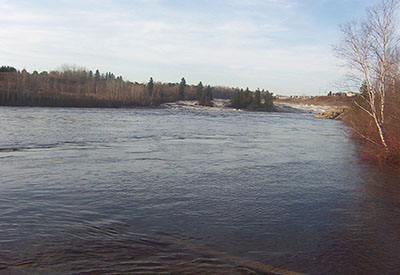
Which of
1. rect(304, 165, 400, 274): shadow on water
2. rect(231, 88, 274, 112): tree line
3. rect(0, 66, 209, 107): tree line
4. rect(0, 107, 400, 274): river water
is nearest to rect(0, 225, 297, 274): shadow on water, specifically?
rect(0, 107, 400, 274): river water

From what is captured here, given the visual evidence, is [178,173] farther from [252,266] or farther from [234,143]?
[234,143]

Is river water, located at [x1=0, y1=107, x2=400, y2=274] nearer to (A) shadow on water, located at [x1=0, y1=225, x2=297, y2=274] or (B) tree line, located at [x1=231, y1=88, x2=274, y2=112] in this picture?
(A) shadow on water, located at [x1=0, y1=225, x2=297, y2=274]

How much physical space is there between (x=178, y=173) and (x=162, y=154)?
13.8ft

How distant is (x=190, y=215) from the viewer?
8.21 metres

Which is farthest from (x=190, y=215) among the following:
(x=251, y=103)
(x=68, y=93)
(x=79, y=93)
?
(x=251, y=103)

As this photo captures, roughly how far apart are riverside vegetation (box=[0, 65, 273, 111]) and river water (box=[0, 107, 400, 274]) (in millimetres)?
55982

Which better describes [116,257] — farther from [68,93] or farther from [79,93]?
[79,93]

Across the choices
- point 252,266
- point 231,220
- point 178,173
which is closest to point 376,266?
point 252,266

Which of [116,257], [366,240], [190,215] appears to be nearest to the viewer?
[116,257]

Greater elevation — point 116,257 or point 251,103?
point 251,103

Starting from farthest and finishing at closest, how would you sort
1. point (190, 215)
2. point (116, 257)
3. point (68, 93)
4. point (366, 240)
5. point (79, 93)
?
point (79, 93) < point (68, 93) < point (190, 215) < point (366, 240) < point (116, 257)

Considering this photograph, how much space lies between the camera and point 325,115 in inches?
2881

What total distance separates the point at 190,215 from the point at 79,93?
268ft

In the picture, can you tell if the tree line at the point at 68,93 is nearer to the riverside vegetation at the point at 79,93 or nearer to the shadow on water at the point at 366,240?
the riverside vegetation at the point at 79,93
